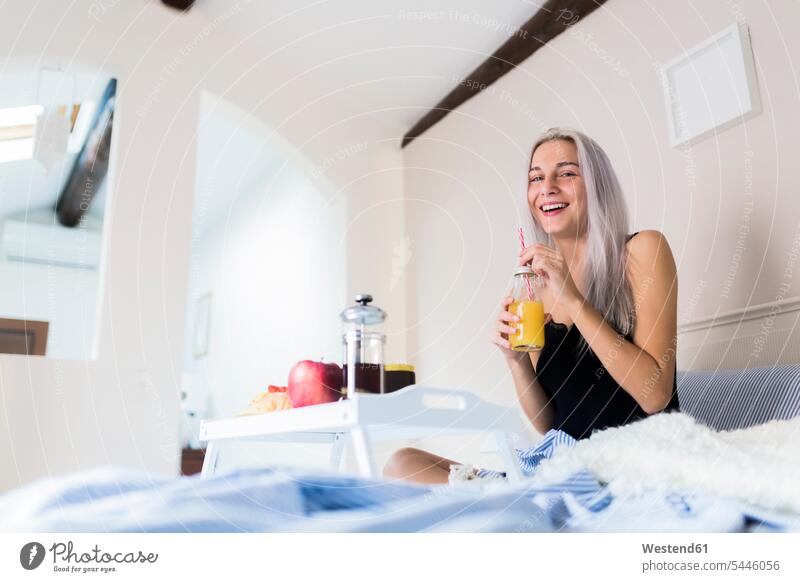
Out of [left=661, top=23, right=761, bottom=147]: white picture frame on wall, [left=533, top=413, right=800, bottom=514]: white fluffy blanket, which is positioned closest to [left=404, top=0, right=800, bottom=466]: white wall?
[left=661, top=23, right=761, bottom=147]: white picture frame on wall

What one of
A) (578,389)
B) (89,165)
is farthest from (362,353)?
(89,165)

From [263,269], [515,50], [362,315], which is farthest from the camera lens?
[263,269]

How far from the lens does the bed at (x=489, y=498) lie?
0.43 metres

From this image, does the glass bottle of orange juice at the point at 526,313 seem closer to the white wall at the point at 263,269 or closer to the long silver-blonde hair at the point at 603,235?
the long silver-blonde hair at the point at 603,235

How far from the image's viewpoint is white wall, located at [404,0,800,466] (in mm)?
997

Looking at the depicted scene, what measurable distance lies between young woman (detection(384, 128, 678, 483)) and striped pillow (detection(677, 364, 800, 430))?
0.31 feet

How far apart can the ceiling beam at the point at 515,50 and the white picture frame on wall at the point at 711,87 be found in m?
0.25

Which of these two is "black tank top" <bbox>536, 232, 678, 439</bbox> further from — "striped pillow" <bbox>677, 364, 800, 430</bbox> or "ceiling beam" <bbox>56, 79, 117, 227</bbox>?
"ceiling beam" <bbox>56, 79, 117, 227</bbox>

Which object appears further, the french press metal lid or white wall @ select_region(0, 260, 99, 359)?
white wall @ select_region(0, 260, 99, 359)

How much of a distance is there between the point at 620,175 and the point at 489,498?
36.6 inches

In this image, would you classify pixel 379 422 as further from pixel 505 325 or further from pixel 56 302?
pixel 56 302

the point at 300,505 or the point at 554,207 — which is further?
the point at 554,207

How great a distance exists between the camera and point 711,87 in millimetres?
1078
